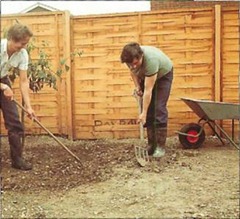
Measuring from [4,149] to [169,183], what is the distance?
78.5 inches

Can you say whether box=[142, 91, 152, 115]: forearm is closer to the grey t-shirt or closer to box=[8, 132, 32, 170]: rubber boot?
the grey t-shirt

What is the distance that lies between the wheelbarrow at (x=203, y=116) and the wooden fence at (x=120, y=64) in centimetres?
53

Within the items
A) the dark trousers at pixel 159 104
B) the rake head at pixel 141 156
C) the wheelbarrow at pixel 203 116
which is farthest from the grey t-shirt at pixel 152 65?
the rake head at pixel 141 156

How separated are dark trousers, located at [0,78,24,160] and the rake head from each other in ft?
3.21

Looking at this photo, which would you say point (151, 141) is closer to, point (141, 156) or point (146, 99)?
point (141, 156)

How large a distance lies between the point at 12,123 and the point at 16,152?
0.82 feet

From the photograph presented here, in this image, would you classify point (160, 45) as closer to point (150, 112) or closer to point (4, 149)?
point (150, 112)

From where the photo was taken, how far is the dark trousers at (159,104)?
13.4 feet

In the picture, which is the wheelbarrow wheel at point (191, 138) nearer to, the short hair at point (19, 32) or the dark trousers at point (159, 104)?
the dark trousers at point (159, 104)

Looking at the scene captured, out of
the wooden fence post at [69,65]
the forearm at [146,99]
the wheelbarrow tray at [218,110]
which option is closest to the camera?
the forearm at [146,99]

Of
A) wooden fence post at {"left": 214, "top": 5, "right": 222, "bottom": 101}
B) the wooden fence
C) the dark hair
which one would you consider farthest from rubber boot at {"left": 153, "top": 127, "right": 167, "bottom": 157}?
wooden fence post at {"left": 214, "top": 5, "right": 222, "bottom": 101}

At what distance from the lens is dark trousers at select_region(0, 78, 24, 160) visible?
11.9 ft

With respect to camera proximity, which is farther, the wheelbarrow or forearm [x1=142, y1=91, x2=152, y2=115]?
the wheelbarrow

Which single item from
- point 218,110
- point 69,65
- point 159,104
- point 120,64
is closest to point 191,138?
point 218,110
